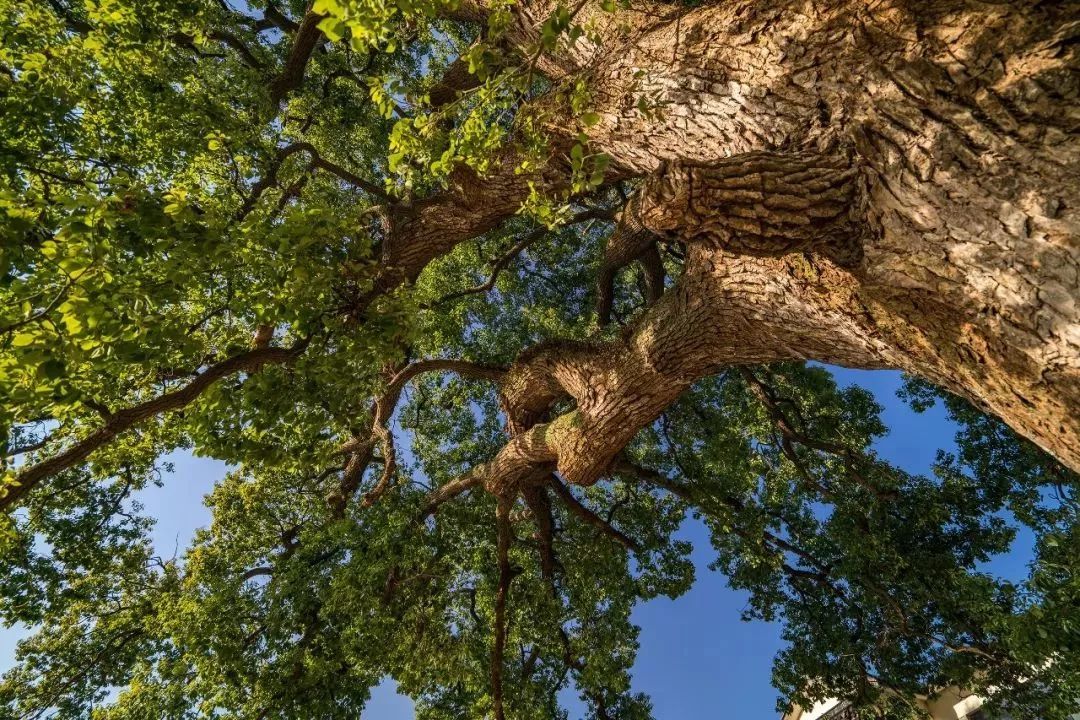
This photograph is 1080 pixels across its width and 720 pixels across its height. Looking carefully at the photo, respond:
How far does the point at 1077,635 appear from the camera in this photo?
17.2 ft

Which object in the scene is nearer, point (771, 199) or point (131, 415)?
point (771, 199)

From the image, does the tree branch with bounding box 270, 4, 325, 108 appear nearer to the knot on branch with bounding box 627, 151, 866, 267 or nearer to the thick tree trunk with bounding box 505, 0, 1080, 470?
the thick tree trunk with bounding box 505, 0, 1080, 470

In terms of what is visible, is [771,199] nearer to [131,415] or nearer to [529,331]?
[131,415]

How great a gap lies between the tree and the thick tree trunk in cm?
2

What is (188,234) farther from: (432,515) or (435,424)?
(435,424)

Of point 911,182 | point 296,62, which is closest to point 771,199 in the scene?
point 911,182

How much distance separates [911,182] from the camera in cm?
235

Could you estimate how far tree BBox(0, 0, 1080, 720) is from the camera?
8.07 ft

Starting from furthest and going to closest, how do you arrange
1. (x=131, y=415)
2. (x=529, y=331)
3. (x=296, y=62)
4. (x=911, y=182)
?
(x=529, y=331), (x=296, y=62), (x=131, y=415), (x=911, y=182)

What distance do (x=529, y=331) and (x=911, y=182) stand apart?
8.53 m

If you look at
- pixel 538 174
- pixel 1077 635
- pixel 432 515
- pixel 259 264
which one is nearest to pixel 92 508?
pixel 432 515

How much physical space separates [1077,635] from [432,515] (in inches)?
312

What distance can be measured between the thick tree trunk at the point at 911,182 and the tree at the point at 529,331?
0.02 meters

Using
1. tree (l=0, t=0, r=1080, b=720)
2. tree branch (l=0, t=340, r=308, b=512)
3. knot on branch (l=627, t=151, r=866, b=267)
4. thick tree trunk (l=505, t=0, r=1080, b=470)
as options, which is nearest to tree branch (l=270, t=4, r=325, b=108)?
tree (l=0, t=0, r=1080, b=720)
